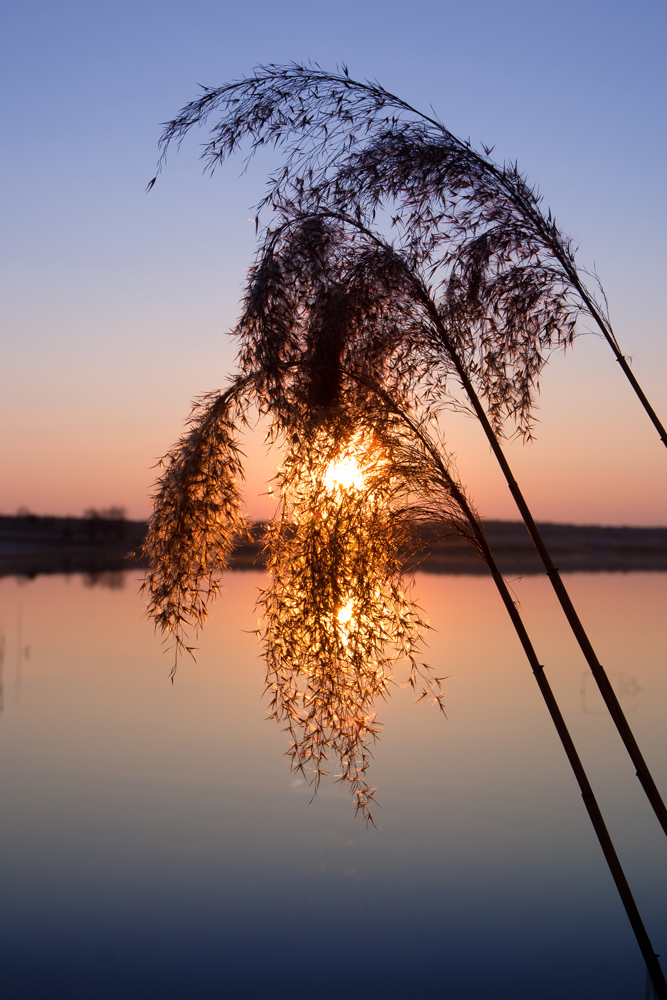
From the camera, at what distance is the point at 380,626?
5.32m

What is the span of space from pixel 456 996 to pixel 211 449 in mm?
6131

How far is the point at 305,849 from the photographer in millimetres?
12453

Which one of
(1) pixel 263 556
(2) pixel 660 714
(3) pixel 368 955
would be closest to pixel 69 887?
(3) pixel 368 955

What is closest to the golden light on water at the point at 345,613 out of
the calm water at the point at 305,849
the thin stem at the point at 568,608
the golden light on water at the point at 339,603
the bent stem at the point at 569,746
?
the golden light on water at the point at 339,603

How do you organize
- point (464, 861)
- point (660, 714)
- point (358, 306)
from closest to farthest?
point (358, 306) < point (464, 861) < point (660, 714)

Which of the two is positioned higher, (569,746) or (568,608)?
(568,608)

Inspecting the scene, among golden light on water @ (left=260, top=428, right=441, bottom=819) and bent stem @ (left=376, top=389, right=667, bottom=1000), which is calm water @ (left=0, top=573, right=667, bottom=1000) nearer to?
bent stem @ (left=376, top=389, right=667, bottom=1000)

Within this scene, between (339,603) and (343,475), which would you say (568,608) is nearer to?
(339,603)

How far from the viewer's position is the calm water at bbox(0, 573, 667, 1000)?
8.87 meters

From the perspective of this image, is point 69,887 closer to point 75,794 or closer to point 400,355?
point 75,794

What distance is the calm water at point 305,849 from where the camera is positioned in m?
8.87

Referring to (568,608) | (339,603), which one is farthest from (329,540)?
(568,608)

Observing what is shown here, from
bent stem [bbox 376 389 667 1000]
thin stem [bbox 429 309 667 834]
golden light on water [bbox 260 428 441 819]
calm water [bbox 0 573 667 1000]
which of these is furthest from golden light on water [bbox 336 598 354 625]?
calm water [bbox 0 573 667 1000]

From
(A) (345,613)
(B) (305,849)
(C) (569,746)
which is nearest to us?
(C) (569,746)
